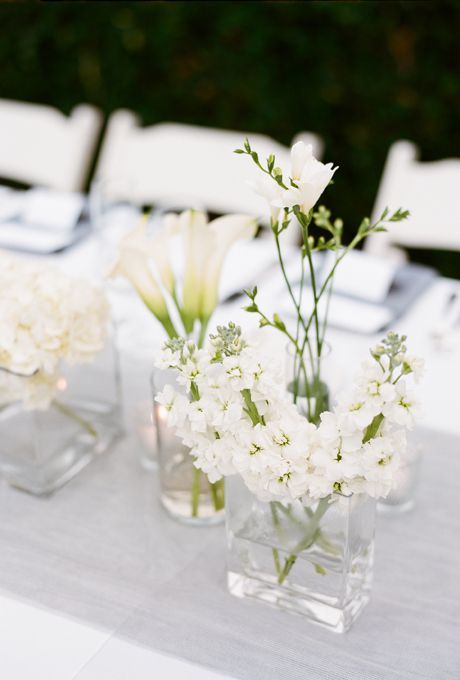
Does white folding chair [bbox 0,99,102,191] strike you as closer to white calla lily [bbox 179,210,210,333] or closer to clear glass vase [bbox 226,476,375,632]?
white calla lily [bbox 179,210,210,333]

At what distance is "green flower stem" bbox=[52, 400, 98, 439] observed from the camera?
1.12 m

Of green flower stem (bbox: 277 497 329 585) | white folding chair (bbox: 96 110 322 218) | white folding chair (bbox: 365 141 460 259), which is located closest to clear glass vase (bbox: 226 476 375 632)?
green flower stem (bbox: 277 497 329 585)

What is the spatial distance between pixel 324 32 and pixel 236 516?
2092 mm

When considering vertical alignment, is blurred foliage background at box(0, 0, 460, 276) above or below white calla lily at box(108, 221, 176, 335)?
above

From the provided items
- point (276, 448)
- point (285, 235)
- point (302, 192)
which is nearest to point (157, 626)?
point (276, 448)

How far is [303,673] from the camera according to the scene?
82cm

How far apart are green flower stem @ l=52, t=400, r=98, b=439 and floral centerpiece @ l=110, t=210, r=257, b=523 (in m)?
0.15

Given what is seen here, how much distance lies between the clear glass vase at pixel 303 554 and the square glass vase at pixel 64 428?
301 mm

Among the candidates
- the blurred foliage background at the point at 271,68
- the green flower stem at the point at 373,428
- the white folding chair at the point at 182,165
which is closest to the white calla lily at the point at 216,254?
the green flower stem at the point at 373,428

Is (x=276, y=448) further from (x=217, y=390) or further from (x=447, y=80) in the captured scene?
(x=447, y=80)

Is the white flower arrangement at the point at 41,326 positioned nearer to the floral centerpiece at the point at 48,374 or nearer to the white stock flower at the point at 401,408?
the floral centerpiece at the point at 48,374

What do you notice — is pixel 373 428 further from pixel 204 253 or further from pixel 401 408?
pixel 204 253

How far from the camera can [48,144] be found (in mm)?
2332

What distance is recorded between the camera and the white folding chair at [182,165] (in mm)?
2148
